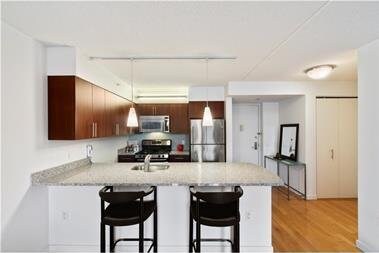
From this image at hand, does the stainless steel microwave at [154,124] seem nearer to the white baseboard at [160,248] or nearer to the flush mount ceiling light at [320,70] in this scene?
the white baseboard at [160,248]

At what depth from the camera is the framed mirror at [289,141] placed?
4922 millimetres

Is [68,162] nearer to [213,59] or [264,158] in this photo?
[213,59]

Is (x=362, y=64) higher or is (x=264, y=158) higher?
(x=362, y=64)

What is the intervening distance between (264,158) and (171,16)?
4.79 m

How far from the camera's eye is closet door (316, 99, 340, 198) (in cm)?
461

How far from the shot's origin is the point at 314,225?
342 centimetres

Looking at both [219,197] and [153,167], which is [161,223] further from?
[219,197]

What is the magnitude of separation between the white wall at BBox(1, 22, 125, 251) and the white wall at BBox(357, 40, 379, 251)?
367 centimetres

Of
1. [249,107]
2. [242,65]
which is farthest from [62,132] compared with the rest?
[249,107]

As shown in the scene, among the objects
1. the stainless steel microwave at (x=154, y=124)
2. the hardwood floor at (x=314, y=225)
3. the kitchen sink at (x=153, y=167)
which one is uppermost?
the stainless steel microwave at (x=154, y=124)

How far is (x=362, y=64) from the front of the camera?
2705 mm

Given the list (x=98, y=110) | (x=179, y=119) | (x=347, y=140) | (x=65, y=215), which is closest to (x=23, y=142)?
(x=65, y=215)

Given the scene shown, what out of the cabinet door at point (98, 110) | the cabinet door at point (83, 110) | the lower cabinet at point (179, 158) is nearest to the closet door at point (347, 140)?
the lower cabinet at point (179, 158)

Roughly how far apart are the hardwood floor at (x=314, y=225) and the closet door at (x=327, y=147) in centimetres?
25
